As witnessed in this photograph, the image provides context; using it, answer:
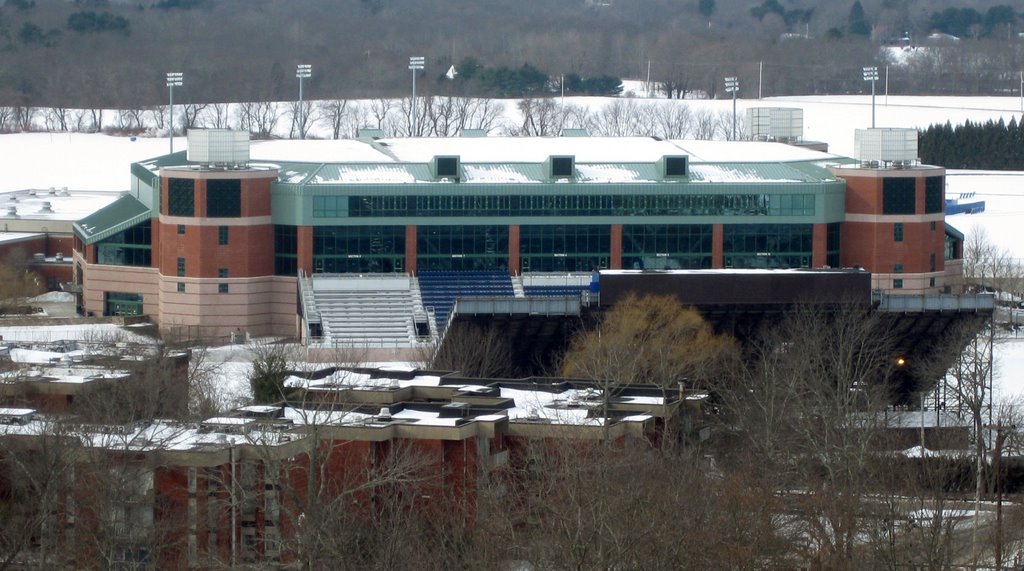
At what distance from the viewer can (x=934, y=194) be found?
7419cm

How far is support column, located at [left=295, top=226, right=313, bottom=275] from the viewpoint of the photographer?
72625 mm

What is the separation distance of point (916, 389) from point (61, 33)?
135068 millimetres

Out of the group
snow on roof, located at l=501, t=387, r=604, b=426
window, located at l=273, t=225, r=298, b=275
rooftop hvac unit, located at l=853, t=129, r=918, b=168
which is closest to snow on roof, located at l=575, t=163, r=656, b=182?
rooftop hvac unit, located at l=853, t=129, r=918, b=168

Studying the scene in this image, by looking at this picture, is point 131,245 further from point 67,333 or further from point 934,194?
point 934,194

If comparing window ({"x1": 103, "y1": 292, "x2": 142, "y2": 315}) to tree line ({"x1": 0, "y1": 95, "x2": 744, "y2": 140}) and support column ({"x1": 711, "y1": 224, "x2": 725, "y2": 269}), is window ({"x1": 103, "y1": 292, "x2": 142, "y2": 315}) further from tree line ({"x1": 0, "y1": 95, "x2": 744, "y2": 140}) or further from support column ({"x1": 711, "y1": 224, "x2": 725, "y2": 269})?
tree line ({"x1": 0, "y1": 95, "x2": 744, "y2": 140})

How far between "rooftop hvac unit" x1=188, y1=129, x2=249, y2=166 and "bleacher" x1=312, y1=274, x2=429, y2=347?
479cm

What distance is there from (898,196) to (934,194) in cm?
130

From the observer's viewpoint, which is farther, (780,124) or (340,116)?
(340,116)

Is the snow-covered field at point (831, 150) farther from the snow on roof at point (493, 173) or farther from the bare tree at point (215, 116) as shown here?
the snow on roof at point (493, 173)

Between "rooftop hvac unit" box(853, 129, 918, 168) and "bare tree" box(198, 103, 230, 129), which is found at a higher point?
"rooftop hvac unit" box(853, 129, 918, 168)

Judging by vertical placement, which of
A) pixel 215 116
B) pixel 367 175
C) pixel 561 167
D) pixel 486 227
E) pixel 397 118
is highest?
pixel 561 167

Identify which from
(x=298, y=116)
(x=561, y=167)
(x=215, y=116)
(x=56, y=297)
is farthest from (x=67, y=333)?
(x=215, y=116)

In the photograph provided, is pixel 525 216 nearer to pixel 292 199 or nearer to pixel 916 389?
pixel 292 199

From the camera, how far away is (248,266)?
72688 mm
